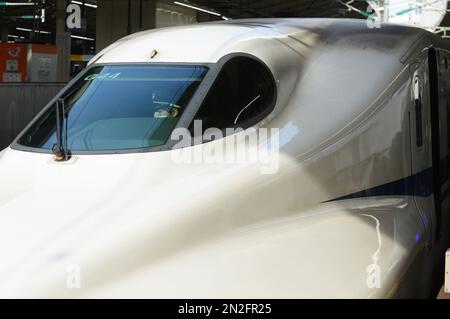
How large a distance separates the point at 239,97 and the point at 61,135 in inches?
42.7

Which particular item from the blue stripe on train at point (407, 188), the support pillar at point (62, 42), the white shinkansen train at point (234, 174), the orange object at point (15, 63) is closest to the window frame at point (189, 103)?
the white shinkansen train at point (234, 174)

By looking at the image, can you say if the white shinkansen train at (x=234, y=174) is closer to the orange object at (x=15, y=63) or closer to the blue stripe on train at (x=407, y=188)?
the blue stripe on train at (x=407, y=188)

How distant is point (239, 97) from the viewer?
149 inches

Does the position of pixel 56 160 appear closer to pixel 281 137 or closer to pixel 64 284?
pixel 64 284

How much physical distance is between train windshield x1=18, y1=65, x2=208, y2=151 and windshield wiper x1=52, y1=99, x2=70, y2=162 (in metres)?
0.03

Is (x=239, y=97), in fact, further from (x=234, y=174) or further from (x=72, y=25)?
(x=72, y=25)

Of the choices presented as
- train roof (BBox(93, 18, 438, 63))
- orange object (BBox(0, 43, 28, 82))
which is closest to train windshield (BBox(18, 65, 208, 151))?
train roof (BBox(93, 18, 438, 63))

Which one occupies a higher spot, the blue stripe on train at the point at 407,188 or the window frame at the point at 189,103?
the window frame at the point at 189,103

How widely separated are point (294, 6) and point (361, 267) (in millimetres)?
24550

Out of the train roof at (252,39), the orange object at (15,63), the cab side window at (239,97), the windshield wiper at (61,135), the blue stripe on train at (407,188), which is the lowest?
the blue stripe on train at (407,188)

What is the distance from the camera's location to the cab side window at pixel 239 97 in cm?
364
